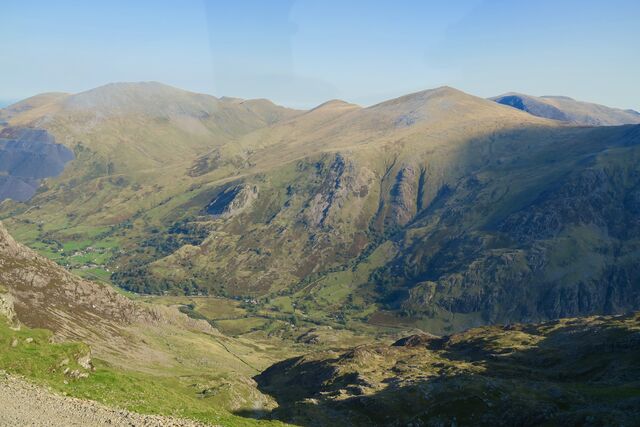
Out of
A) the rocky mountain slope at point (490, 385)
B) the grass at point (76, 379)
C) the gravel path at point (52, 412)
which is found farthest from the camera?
the rocky mountain slope at point (490, 385)

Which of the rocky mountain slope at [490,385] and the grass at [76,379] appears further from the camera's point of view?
the rocky mountain slope at [490,385]

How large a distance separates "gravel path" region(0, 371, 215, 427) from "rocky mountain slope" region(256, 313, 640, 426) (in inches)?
2407

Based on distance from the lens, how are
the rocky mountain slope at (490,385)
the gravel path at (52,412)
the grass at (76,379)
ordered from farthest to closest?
the rocky mountain slope at (490,385) → the grass at (76,379) → the gravel path at (52,412)

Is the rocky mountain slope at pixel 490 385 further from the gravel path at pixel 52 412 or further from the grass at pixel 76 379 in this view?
the gravel path at pixel 52 412

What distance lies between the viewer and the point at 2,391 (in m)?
56.1

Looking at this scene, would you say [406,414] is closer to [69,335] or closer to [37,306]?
[69,335]

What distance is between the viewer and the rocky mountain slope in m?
99.9

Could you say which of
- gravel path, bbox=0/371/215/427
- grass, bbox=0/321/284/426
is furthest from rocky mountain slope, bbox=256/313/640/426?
gravel path, bbox=0/371/215/427

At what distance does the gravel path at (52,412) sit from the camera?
51.5 metres

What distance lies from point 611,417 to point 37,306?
19239cm

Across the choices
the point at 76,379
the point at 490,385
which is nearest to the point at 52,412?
the point at 76,379

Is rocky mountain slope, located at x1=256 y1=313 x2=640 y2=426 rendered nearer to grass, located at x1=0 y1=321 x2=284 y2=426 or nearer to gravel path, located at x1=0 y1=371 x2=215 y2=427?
grass, located at x1=0 y1=321 x2=284 y2=426

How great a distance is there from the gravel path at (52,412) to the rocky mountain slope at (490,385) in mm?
61142

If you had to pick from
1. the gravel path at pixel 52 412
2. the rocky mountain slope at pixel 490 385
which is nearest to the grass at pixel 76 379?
the gravel path at pixel 52 412
